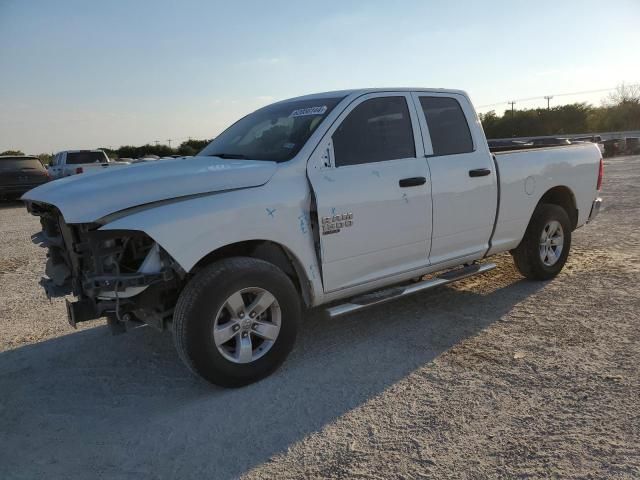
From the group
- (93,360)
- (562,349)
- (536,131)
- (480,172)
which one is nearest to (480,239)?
(480,172)

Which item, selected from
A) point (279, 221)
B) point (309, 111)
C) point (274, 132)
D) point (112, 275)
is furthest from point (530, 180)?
point (112, 275)

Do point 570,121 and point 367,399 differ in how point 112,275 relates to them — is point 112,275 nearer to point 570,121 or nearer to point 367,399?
point 367,399

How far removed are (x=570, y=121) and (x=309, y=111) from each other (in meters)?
55.9

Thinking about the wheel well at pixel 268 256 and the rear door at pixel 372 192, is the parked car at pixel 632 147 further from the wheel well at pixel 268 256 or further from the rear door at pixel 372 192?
the wheel well at pixel 268 256

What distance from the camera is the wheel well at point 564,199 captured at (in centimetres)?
598

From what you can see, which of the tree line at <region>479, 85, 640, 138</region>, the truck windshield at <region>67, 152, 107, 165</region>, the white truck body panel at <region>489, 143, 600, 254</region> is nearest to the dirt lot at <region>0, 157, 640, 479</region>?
the white truck body panel at <region>489, 143, 600, 254</region>

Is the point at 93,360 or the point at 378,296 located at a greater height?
the point at 378,296

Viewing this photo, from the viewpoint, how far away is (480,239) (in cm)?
514

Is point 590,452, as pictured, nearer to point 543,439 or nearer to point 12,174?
Result: point 543,439

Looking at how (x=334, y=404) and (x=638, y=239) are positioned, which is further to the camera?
(x=638, y=239)

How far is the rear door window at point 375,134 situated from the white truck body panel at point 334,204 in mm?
62

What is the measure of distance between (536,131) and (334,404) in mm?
56398

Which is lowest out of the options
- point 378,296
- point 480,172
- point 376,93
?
point 378,296

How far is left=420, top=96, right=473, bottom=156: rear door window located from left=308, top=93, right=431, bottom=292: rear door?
22 centimetres
